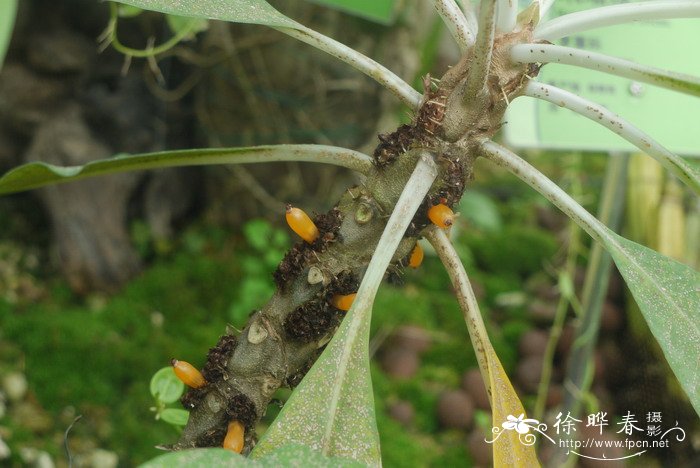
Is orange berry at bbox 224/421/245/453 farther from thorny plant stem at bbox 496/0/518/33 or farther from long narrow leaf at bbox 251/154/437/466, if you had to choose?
thorny plant stem at bbox 496/0/518/33

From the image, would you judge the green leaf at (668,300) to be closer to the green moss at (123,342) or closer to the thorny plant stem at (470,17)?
the thorny plant stem at (470,17)

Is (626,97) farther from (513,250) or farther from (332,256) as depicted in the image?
(513,250)

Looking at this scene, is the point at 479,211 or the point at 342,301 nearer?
the point at 342,301

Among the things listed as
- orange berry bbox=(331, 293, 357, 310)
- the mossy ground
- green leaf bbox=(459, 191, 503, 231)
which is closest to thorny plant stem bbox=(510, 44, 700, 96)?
orange berry bbox=(331, 293, 357, 310)

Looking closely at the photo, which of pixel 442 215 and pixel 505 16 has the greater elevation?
pixel 505 16

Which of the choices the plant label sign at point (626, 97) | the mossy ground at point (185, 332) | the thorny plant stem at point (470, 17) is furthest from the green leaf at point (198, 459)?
the mossy ground at point (185, 332)

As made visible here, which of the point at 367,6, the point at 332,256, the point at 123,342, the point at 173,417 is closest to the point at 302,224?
the point at 332,256
